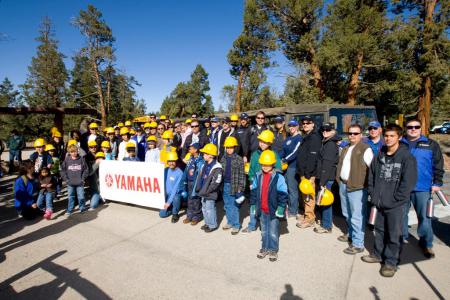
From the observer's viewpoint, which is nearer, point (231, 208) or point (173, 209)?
point (231, 208)

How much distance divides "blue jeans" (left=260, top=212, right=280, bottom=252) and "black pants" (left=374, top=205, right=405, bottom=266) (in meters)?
1.29

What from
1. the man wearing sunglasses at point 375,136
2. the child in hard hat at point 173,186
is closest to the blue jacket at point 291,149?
the man wearing sunglasses at point 375,136

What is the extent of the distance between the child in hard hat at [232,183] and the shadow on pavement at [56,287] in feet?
7.52

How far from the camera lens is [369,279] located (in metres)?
3.15

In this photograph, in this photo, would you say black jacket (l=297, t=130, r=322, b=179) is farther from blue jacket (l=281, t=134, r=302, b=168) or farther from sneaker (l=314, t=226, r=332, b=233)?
sneaker (l=314, t=226, r=332, b=233)

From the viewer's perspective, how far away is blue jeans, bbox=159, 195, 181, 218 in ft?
Result: 17.6

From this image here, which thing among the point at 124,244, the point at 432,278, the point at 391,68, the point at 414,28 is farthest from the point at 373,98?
the point at 124,244

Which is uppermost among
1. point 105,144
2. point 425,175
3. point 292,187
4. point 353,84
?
point 353,84

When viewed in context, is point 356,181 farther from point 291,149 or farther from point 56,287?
point 56,287

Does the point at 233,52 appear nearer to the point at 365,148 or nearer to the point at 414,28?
the point at 414,28

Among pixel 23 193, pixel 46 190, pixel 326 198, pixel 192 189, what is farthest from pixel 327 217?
pixel 23 193

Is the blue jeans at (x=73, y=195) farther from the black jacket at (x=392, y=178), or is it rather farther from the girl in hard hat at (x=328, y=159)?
the black jacket at (x=392, y=178)

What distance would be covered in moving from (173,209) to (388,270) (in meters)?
3.75

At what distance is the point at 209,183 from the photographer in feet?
15.0
